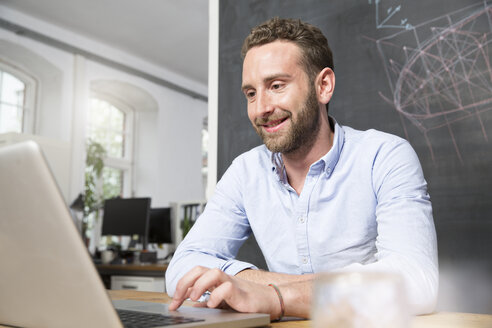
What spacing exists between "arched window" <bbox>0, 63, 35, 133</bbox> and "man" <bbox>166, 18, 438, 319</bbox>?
477cm

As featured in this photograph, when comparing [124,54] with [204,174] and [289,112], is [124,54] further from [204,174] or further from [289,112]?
[289,112]

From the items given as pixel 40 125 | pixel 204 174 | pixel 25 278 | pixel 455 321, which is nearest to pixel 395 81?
pixel 455 321

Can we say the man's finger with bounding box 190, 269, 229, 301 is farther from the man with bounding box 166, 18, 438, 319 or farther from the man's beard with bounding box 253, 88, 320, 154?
the man's beard with bounding box 253, 88, 320, 154

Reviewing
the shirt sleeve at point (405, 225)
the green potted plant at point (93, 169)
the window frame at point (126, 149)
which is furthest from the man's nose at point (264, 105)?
the window frame at point (126, 149)

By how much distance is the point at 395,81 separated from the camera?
1.77 meters

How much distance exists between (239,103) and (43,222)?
1.82 metres

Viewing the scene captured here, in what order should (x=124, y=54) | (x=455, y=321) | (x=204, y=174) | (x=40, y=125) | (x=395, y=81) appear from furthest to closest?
(x=204, y=174)
(x=124, y=54)
(x=40, y=125)
(x=395, y=81)
(x=455, y=321)

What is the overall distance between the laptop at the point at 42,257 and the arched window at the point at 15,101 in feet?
17.8

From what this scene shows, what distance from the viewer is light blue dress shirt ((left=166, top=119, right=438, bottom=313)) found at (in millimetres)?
1124

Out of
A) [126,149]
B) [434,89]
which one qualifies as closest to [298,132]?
[434,89]

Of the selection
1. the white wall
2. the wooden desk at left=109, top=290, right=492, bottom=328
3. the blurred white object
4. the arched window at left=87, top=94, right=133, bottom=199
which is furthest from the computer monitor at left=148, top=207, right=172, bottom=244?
the blurred white object

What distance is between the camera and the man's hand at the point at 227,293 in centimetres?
76

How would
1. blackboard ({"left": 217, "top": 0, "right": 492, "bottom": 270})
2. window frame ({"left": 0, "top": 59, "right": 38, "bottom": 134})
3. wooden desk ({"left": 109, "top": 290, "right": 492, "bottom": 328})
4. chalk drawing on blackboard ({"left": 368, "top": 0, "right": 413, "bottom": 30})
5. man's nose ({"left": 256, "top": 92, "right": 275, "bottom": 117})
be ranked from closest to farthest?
wooden desk ({"left": 109, "top": 290, "right": 492, "bottom": 328}) < man's nose ({"left": 256, "top": 92, "right": 275, "bottom": 117}) < blackboard ({"left": 217, "top": 0, "right": 492, "bottom": 270}) < chalk drawing on blackboard ({"left": 368, "top": 0, "right": 413, "bottom": 30}) < window frame ({"left": 0, "top": 59, "right": 38, "bottom": 134})

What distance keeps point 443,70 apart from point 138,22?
14.5 feet
